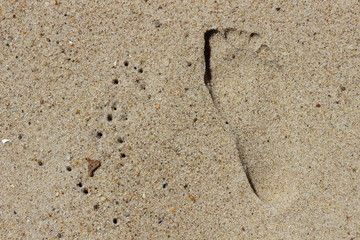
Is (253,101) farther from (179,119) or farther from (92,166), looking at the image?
(92,166)

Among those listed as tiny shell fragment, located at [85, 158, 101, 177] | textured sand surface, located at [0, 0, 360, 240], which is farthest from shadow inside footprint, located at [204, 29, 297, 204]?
tiny shell fragment, located at [85, 158, 101, 177]

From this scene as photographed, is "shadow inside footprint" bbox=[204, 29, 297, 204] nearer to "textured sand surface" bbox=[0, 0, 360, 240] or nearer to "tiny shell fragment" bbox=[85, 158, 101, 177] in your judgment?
"textured sand surface" bbox=[0, 0, 360, 240]

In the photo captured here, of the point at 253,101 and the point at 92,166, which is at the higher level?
the point at 253,101

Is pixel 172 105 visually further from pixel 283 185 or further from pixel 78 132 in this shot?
pixel 283 185

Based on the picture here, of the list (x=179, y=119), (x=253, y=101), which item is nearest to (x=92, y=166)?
(x=179, y=119)

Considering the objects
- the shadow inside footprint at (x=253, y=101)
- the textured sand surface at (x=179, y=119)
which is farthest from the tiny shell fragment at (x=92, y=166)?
the shadow inside footprint at (x=253, y=101)

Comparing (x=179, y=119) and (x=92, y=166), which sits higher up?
(x=179, y=119)

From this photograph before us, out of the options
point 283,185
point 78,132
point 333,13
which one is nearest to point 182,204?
point 283,185
